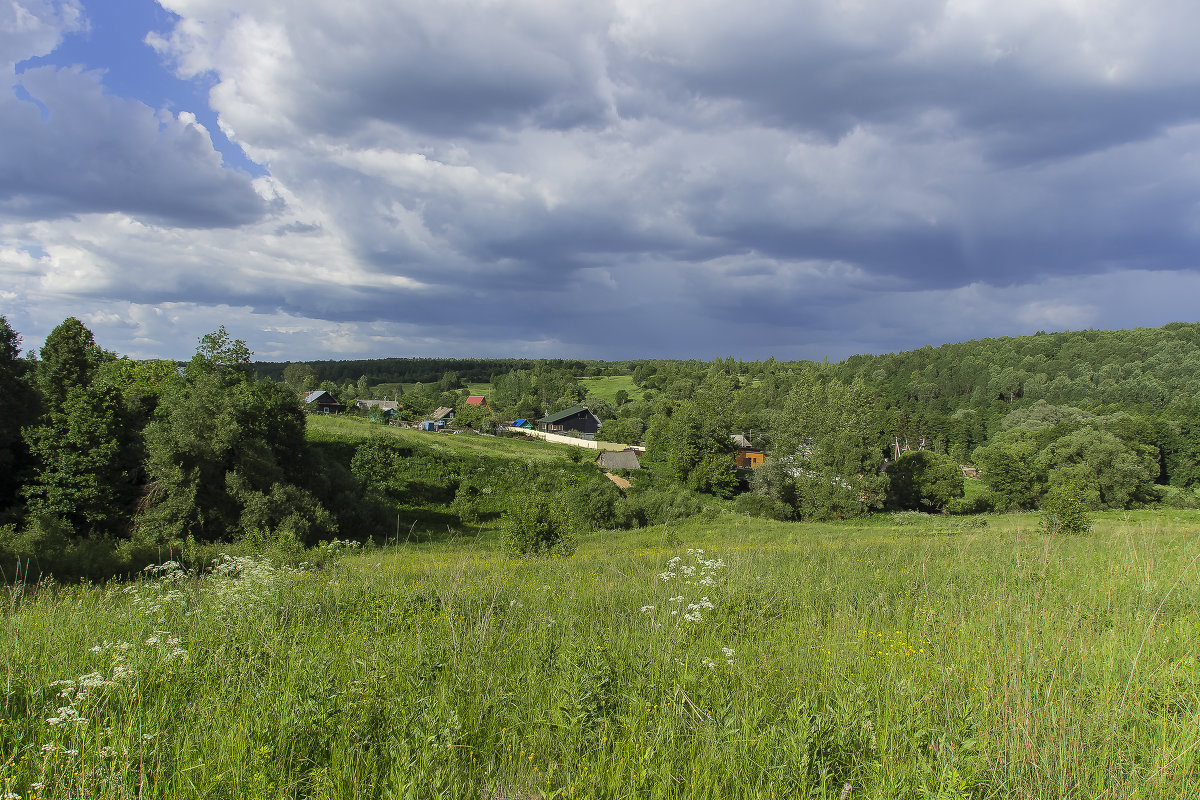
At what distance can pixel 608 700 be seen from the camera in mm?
3445

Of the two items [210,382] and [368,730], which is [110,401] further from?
[368,730]

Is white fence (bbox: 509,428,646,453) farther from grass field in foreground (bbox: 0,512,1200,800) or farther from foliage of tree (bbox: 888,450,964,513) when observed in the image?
grass field in foreground (bbox: 0,512,1200,800)

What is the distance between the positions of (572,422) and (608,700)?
298 feet

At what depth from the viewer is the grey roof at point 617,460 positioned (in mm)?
64375

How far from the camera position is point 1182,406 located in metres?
69.8

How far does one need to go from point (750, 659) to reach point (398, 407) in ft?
344

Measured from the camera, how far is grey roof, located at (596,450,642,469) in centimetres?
6438

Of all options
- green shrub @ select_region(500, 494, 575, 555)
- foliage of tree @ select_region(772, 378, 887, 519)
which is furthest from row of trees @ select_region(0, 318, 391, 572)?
foliage of tree @ select_region(772, 378, 887, 519)

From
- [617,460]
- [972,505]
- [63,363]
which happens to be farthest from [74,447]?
[972,505]

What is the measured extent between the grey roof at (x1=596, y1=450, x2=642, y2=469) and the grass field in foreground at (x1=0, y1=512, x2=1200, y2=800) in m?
58.1

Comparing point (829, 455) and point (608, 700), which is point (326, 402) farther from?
point (608, 700)

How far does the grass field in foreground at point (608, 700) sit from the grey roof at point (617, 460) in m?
58.1


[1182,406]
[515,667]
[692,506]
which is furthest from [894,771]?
[1182,406]

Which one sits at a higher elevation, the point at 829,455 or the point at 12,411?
the point at 12,411
